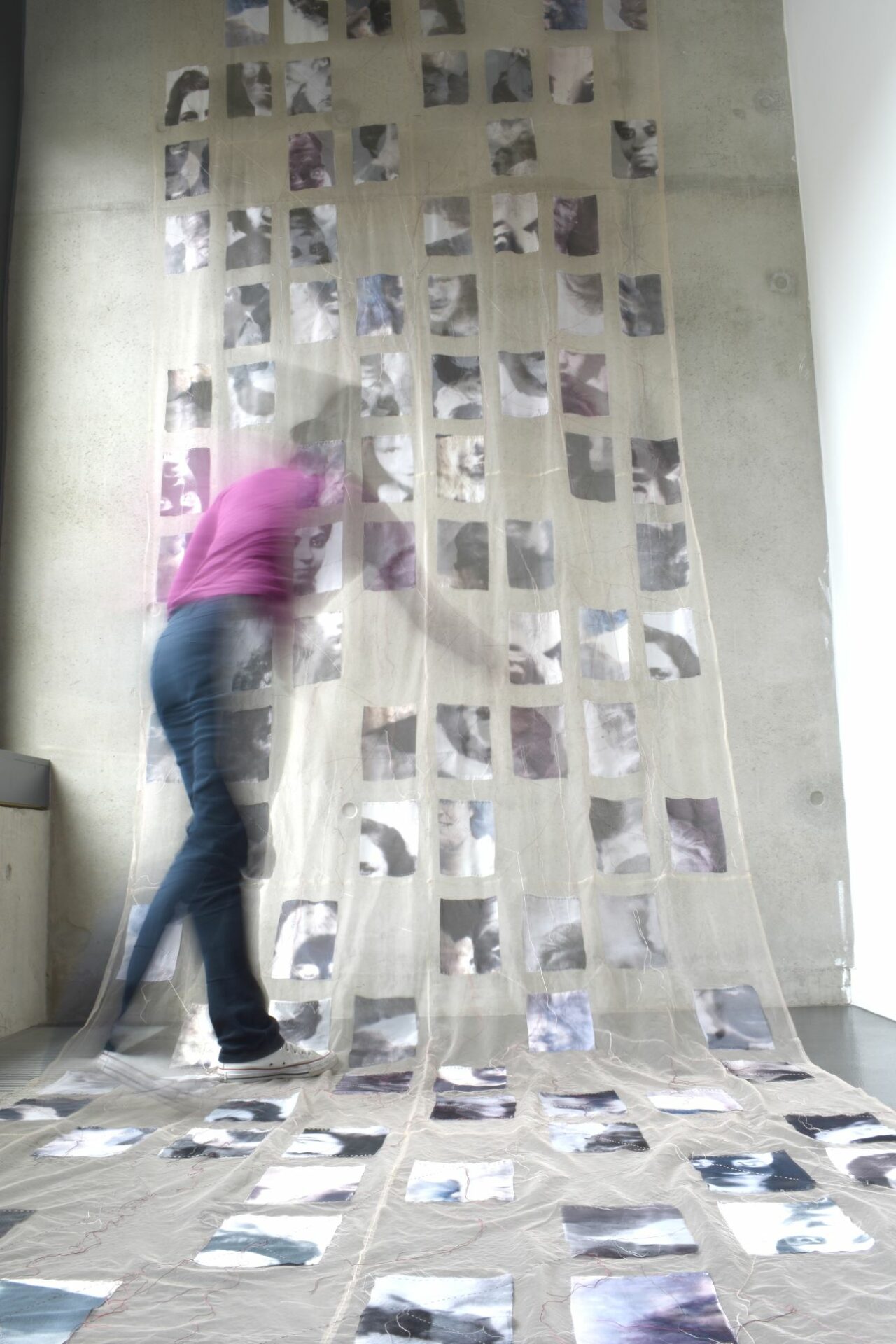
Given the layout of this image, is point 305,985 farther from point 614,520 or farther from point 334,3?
point 334,3

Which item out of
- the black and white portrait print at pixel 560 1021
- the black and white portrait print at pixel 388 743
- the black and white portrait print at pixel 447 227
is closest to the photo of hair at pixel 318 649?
the black and white portrait print at pixel 388 743

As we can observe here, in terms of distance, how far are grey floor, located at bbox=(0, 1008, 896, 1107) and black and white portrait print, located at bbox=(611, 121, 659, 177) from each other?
213 cm

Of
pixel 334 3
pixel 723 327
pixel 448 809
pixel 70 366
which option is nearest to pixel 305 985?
pixel 448 809

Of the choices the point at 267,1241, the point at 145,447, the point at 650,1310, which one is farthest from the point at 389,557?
the point at 650,1310

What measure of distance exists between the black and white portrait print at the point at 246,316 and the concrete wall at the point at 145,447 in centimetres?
47

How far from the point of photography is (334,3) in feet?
9.55

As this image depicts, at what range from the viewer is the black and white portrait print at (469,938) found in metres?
2.48

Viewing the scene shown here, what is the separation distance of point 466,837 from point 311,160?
1768 mm

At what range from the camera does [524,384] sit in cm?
274

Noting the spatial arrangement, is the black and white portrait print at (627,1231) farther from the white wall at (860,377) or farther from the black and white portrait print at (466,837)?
the white wall at (860,377)

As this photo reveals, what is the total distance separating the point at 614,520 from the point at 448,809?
80 cm

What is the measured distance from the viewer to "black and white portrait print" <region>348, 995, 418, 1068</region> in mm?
2342

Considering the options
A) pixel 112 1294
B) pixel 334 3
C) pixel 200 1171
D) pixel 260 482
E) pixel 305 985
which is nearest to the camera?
pixel 112 1294

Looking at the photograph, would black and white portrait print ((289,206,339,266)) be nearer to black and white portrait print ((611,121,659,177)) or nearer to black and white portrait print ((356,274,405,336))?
black and white portrait print ((356,274,405,336))
